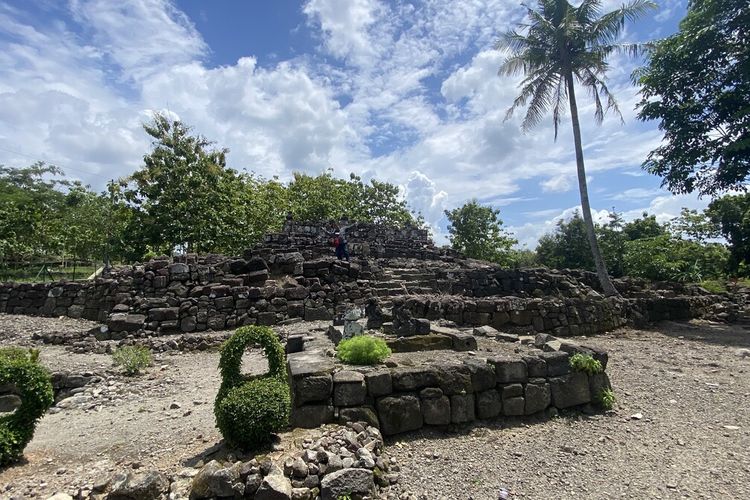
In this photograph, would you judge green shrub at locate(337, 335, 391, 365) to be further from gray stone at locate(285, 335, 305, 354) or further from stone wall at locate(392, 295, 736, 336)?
stone wall at locate(392, 295, 736, 336)

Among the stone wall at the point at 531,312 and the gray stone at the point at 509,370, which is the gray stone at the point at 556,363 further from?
the stone wall at the point at 531,312

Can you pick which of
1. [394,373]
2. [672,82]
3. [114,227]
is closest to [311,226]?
[114,227]

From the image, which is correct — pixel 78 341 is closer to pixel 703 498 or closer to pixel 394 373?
pixel 394 373

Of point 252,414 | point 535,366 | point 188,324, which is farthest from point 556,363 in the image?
point 188,324

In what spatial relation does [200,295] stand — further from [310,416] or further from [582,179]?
[582,179]

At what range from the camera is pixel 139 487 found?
3533mm

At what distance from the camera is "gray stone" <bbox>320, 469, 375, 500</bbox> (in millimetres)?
3542

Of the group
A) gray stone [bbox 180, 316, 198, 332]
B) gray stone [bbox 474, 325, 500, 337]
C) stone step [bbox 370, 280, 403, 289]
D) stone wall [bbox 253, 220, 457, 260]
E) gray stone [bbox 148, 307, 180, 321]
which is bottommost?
gray stone [bbox 474, 325, 500, 337]

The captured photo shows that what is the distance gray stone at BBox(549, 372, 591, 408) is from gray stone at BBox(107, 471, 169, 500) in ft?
15.2

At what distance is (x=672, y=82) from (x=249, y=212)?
22.0 meters

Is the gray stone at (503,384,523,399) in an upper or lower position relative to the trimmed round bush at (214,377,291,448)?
lower

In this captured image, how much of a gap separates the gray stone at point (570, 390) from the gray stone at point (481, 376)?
0.92 metres

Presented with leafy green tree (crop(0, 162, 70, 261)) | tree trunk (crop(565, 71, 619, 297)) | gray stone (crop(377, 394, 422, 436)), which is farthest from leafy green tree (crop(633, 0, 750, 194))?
leafy green tree (crop(0, 162, 70, 261))

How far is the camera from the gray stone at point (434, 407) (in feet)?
16.2
